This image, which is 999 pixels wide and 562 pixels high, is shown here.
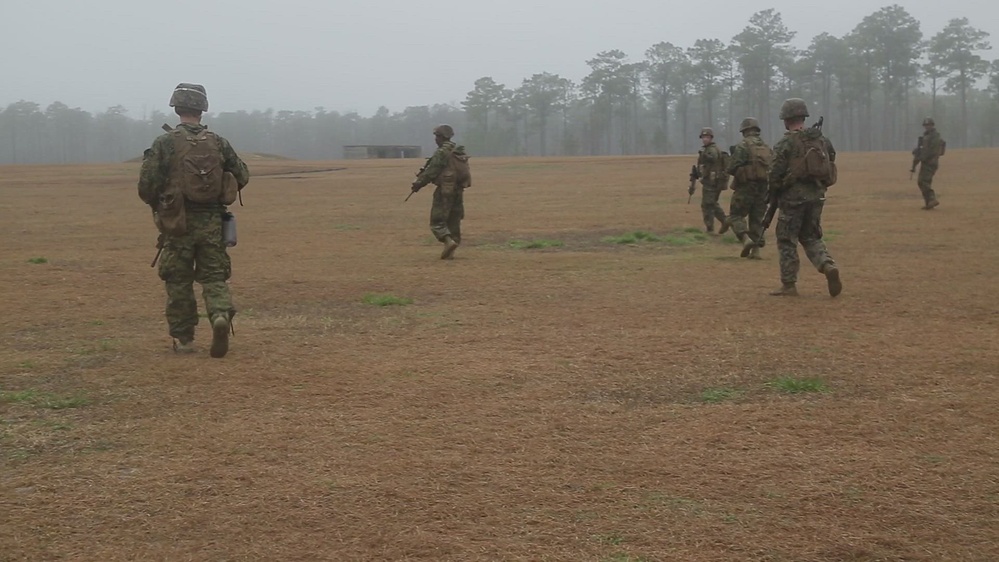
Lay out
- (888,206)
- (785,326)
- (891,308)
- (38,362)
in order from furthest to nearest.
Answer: (888,206) → (891,308) → (785,326) → (38,362)

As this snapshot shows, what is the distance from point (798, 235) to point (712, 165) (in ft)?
20.3

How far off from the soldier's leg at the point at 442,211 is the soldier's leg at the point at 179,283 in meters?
6.13

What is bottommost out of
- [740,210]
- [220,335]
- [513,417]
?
[513,417]

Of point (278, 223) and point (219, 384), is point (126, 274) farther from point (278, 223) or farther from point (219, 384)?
point (278, 223)

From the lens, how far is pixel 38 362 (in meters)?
7.44

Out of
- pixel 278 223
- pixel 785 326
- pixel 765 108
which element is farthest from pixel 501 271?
pixel 765 108

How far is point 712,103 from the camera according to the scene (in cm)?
11331

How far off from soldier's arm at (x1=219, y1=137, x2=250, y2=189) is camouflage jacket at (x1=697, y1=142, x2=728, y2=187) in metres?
9.86

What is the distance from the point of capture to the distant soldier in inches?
500

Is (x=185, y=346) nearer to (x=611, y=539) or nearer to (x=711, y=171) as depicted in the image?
(x=611, y=539)

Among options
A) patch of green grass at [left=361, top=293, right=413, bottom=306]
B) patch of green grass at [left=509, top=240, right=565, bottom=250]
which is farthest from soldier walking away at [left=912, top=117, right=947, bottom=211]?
patch of green grass at [left=361, top=293, right=413, bottom=306]

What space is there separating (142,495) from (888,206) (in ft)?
69.2

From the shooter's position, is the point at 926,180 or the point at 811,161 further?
the point at 926,180

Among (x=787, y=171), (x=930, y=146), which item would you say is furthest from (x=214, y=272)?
(x=930, y=146)
